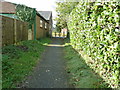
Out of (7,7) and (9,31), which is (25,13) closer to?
(7,7)

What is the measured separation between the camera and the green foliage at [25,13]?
13531 mm

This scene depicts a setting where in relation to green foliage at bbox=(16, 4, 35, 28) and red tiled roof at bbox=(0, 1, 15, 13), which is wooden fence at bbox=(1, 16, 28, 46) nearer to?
green foliage at bbox=(16, 4, 35, 28)

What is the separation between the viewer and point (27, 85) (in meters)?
3.92

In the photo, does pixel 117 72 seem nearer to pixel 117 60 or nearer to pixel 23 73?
pixel 117 60

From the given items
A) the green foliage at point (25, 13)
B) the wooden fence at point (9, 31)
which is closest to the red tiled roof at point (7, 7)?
the green foliage at point (25, 13)

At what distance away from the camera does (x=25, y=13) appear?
44.5ft

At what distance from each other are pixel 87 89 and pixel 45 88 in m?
1.23

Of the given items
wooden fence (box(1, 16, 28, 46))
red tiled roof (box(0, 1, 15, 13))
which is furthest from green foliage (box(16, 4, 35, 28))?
wooden fence (box(1, 16, 28, 46))

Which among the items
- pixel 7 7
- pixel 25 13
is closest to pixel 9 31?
pixel 25 13

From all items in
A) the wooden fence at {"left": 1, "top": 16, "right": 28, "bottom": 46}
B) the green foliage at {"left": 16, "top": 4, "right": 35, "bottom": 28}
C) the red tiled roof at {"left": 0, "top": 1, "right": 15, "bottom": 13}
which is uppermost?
the red tiled roof at {"left": 0, "top": 1, "right": 15, "bottom": 13}

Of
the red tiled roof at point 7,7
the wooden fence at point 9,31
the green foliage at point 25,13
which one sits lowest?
the wooden fence at point 9,31

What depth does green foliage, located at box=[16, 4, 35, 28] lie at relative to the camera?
13.5m

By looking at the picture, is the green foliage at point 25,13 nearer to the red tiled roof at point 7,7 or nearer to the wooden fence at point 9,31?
the red tiled roof at point 7,7

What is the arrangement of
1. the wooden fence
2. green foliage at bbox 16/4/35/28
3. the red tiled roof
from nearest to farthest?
the wooden fence < green foliage at bbox 16/4/35/28 < the red tiled roof
